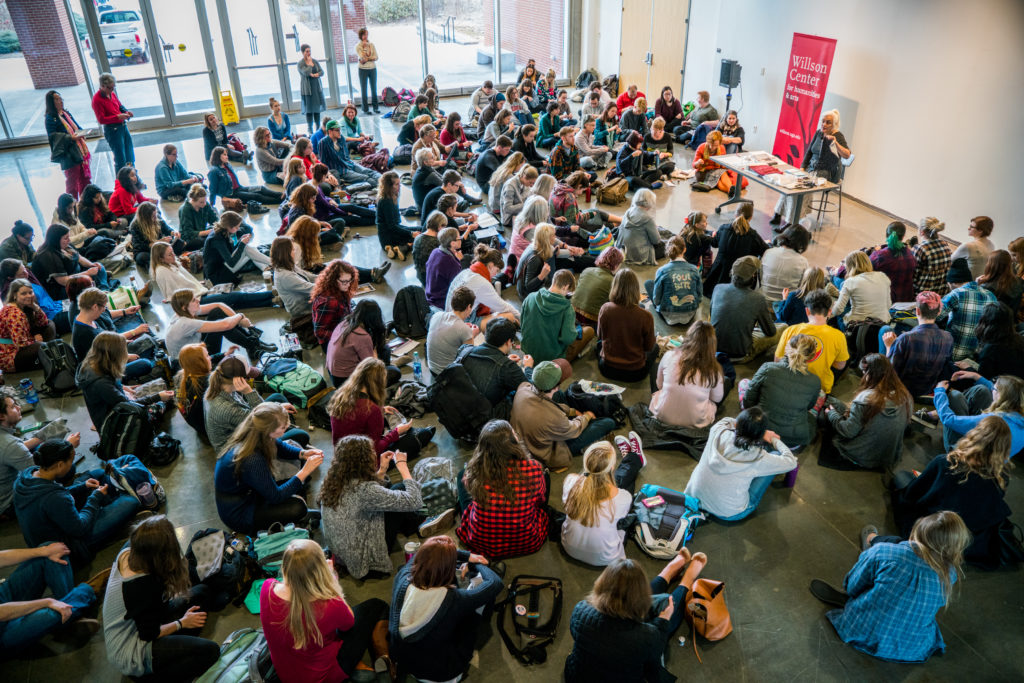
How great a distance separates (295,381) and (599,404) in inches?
103

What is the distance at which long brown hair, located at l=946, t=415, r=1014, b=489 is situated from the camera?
409 cm

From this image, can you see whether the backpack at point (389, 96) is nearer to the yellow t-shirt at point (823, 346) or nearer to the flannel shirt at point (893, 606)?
the yellow t-shirt at point (823, 346)

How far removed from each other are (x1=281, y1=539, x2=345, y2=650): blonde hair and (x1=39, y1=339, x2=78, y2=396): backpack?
13.8ft

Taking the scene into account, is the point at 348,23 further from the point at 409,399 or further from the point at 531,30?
the point at 409,399

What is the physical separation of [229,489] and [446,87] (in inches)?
584

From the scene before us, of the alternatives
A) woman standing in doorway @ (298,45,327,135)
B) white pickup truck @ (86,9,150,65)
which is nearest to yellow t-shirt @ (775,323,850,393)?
woman standing in doorway @ (298,45,327,135)

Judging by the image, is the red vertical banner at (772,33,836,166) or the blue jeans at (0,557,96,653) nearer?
the blue jeans at (0,557,96,653)

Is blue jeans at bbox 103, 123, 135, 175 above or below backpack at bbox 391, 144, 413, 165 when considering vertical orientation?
above

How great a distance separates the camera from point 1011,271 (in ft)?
20.0

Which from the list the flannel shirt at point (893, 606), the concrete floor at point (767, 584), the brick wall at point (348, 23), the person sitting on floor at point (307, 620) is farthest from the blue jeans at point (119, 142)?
the flannel shirt at point (893, 606)

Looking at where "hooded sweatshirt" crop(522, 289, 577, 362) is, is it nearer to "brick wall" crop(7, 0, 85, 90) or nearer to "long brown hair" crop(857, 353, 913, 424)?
"long brown hair" crop(857, 353, 913, 424)

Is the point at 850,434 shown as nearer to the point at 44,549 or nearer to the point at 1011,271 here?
the point at 1011,271

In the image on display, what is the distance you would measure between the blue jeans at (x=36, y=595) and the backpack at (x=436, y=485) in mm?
2063

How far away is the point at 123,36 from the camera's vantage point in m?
13.4
